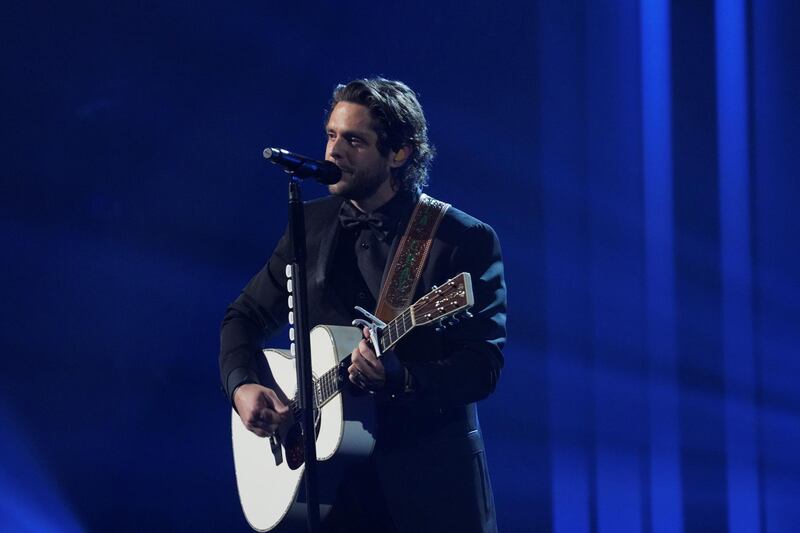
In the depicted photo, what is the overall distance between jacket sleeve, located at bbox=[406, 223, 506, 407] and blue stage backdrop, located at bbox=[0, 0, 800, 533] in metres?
2.24

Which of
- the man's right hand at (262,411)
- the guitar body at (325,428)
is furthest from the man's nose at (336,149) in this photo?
the man's right hand at (262,411)

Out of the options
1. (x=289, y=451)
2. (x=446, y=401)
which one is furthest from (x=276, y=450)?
(x=446, y=401)

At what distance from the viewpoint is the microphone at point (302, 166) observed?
2539mm

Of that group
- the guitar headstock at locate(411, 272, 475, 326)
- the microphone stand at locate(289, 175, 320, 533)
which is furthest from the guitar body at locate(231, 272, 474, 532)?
the microphone stand at locate(289, 175, 320, 533)

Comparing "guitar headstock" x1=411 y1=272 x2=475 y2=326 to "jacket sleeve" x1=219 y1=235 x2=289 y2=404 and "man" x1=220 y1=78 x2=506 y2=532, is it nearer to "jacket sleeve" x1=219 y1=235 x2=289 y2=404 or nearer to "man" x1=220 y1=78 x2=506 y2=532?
"man" x1=220 y1=78 x2=506 y2=532

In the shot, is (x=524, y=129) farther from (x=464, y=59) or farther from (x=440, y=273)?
(x=440, y=273)

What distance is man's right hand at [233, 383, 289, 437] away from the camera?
125 inches

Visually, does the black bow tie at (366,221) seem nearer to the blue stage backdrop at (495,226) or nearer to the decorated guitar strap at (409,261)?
the decorated guitar strap at (409,261)

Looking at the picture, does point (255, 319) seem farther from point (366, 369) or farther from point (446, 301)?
point (446, 301)

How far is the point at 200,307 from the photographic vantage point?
16.5 ft

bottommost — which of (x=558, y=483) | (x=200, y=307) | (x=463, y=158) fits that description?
(x=558, y=483)

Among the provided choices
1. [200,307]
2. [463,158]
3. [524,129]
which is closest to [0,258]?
[200,307]

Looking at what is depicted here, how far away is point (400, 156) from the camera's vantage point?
3.35m

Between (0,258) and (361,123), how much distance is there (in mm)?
2327
